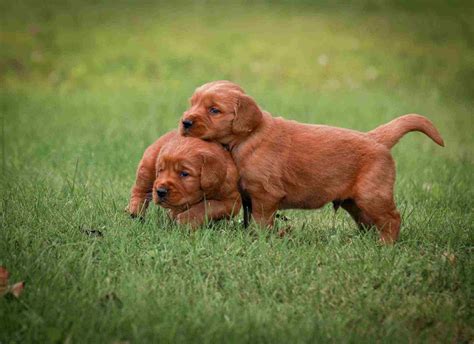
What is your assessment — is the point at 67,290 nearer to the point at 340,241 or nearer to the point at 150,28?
the point at 340,241

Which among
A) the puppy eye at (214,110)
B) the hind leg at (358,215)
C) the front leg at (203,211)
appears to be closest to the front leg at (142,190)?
the front leg at (203,211)

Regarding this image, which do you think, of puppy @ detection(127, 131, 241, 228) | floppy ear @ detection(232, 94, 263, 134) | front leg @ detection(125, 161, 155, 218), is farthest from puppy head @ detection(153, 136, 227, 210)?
front leg @ detection(125, 161, 155, 218)

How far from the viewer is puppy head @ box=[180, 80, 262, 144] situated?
5395 millimetres

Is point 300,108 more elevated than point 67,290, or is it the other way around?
point 67,290

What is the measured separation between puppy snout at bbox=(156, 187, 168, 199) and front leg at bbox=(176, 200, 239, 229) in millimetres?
310

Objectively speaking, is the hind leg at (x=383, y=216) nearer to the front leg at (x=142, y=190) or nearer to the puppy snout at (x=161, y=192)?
Result: the puppy snout at (x=161, y=192)

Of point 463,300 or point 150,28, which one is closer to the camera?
point 463,300

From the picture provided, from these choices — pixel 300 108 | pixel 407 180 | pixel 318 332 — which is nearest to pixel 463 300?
pixel 318 332

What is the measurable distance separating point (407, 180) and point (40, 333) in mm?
5182

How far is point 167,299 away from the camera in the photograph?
4.36 metres

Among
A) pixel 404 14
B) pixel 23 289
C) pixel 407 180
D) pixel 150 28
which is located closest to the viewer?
pixel 23 289


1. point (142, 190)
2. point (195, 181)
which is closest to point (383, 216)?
point (195, 181)

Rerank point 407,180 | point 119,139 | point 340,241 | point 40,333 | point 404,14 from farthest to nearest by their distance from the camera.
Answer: point 404,14 → point 119,139 → point 407,180 → point 340,241 → point 40,333

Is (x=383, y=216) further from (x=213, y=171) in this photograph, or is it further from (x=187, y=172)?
(x=187, y=172)
